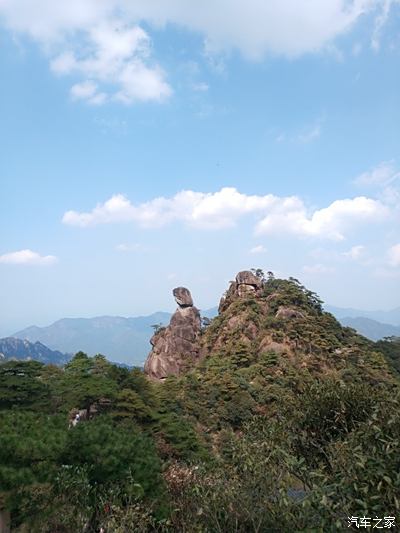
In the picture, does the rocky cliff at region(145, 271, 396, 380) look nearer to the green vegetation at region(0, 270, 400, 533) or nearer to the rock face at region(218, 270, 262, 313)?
the rock face at region(218, 270, 262, 313)

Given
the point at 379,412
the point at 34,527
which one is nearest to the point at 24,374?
the point at 34,527

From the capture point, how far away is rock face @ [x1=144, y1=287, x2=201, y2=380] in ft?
197

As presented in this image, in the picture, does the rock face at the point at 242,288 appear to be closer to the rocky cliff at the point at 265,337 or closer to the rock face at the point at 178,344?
the rocky cliff at the point at 265,337

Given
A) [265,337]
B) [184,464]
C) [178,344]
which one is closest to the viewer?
[184,464]

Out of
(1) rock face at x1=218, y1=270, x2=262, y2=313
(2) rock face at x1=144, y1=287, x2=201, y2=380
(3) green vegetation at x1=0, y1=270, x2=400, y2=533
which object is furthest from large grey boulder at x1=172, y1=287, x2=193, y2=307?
(3) green vegetation at x1=0, y1=270, x2=400, y2=533

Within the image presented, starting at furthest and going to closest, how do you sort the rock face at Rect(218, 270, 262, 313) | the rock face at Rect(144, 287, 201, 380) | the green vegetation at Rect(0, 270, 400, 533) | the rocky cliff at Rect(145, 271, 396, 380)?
the rock face at Rect(218, 270, 262, 313)
the rock face at Rect(144, 287, 201, 380)
the rocky cliff at Rect(145, 271, 396, 380)
the green vegetation at Rect(0, 270, 400, 533)

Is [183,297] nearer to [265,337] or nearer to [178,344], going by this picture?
[178,344]

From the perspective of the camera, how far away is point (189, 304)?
222ft

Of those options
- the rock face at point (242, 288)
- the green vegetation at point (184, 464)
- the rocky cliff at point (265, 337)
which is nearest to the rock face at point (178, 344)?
the rocky cliff at point (265, 337)

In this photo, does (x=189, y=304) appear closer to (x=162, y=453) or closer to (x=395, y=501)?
(x=162, y=453)

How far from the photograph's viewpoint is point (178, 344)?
62.2 metres

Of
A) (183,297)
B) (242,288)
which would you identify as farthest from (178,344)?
(242,288)

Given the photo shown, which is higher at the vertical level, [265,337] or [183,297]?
[183,297]

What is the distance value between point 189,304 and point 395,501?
203 ft
